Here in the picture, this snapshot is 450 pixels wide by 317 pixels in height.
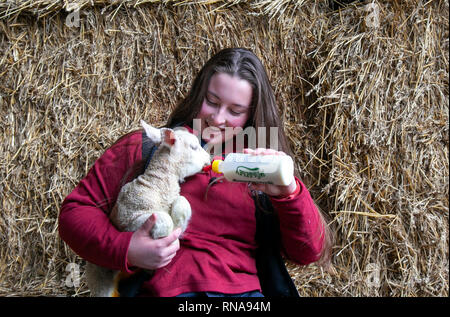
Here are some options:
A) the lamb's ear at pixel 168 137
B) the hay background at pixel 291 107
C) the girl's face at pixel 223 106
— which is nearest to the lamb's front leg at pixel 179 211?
the lamb's ear at pixel 168 137

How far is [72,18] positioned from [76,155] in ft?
1.30

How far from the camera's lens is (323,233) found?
0.98 meters

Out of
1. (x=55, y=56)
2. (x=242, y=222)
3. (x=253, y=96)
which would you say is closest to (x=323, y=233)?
(x=242, y=222)

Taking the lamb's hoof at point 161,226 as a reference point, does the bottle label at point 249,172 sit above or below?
above

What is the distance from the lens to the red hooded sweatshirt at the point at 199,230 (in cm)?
81

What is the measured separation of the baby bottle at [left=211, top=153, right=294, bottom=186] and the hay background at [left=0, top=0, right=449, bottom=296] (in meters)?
0.60

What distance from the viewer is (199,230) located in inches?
35.3

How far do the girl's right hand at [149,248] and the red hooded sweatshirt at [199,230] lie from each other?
2cm

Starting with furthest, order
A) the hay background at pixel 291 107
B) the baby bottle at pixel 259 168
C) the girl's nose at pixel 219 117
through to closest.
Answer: the hay background at pixel 291 107 < the girl's nose at pixel 219 117 < the baby bottle at pixel 259 168

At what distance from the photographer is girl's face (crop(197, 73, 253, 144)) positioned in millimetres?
938

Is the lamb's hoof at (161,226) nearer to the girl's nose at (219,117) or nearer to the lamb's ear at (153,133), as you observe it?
the lamb's ear at (153,133)

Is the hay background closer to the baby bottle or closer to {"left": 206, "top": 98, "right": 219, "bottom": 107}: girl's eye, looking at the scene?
{"left": 206, "top": 98, "right": 219, "bottom": 107}: girl's eye

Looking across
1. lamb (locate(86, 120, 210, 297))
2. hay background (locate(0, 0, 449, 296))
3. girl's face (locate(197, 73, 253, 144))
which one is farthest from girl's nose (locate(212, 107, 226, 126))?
hay background (locate(0, 0, 449, 296))

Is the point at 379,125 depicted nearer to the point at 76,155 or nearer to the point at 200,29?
the point at 200,29
